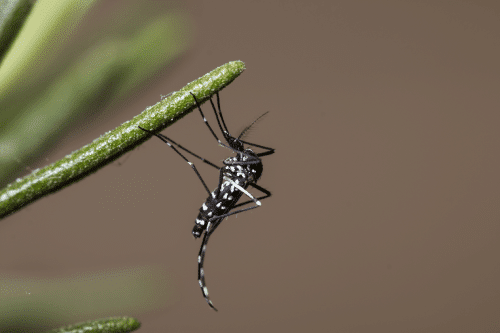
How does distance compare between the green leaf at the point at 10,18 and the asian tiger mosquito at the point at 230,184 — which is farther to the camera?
the asian tiger mosquito at the point at 230,184

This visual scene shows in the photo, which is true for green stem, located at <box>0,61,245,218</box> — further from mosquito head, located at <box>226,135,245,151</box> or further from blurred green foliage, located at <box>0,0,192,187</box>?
mosquito head, located at <box>226,135,245,151</box>

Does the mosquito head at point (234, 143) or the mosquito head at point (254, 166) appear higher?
the mosquito head at point (234, 143)

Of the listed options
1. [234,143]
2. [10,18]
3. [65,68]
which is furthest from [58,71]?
[234,143]

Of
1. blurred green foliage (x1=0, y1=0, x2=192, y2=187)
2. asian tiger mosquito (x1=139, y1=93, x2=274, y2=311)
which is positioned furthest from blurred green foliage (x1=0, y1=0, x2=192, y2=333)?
asian tiger mosquito (x1=139, y1=93, x2=274, y2=311)

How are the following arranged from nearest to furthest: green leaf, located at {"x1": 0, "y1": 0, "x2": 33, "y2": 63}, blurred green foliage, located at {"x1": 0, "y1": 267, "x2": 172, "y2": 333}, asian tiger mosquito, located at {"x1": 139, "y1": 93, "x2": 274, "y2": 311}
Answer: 1. green leaf, located at {"x1": 0, "y1": 0, "x2": 33, "y2": 63}
2. blurred green foliage, located at {"x1": 0, "y1": 267, "x2": 172, "y2": 333}
3. asian tiger mosquito, located at {"x1": 139, "y1": 93, "x2": 274, "y2": 311}

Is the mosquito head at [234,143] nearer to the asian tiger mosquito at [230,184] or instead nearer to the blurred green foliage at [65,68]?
the asian tiger mosquito at [230,184]

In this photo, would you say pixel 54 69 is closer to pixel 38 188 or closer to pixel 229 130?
pixel 38 188

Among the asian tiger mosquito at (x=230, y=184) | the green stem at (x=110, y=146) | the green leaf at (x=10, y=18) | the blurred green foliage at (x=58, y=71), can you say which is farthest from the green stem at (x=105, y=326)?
the asian tiger mosquito at (x=230, y=184)
